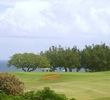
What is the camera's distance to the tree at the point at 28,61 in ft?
300

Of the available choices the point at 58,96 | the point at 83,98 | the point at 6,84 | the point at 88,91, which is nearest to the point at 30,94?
the point at 58,96

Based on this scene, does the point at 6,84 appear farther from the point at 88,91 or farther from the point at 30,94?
the point at 88,91

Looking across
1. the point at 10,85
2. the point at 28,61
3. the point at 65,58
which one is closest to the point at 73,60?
the point at 65,58

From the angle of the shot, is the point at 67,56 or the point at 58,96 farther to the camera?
the point at 67,56

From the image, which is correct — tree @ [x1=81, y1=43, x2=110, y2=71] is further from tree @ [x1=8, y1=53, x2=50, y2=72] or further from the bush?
the bush

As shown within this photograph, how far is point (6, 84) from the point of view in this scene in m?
18.7

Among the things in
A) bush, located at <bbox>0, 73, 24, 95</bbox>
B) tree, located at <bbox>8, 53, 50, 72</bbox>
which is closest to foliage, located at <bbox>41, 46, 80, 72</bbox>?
tree, located at <bbox>8, 53, 50, 72</bbox>

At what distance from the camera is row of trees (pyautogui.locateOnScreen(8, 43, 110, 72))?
295 ft

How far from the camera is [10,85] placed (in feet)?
61.4

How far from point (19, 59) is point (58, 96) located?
79.2m

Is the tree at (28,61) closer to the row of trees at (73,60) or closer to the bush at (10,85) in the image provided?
the row of trees at (73,60)

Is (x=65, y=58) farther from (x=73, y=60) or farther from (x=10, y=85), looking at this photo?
(x=10, y=85)

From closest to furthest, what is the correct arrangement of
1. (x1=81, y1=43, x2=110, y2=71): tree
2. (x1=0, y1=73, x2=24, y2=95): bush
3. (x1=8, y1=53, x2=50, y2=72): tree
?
(x1=0, y1=73, x2=24, y2=95): bush
(x1=81, y1=43, x2=110, y2=71): tree
(x1=8, y1=53, x2=50, y2=72): tree

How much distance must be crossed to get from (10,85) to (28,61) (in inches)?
2874
